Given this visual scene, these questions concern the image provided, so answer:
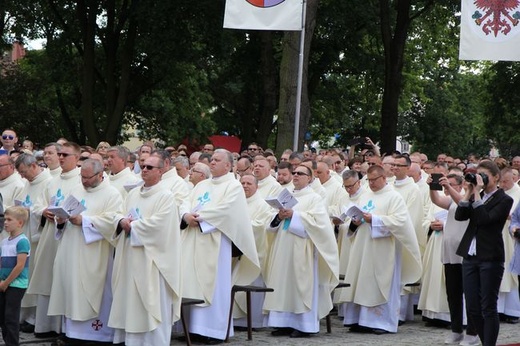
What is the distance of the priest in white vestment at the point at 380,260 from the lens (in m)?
13.6

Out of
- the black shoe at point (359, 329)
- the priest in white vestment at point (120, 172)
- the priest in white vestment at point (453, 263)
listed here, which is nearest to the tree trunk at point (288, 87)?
the black shoe at point (359, 329)

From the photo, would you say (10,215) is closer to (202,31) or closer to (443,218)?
(443,218)

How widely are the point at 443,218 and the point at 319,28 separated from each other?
1944 cm

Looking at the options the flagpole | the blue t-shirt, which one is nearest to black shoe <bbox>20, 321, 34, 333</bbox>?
the blue t-shirt

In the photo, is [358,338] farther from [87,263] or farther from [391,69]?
[391,69]

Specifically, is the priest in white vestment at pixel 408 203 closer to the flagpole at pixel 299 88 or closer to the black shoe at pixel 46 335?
the flagpole at pixel 299 88

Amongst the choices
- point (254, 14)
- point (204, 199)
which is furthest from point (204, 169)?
point (254, 14)

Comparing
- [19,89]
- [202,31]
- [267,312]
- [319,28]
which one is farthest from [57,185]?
[19,89]

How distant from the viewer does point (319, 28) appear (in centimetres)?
3312

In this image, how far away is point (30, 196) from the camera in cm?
1288

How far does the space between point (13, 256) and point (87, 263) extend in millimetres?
1564

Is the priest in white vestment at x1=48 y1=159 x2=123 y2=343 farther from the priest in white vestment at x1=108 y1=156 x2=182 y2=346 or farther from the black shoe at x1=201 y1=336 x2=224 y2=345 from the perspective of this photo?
the black shoe at x1=201 y1=336 x2=224 y2=345

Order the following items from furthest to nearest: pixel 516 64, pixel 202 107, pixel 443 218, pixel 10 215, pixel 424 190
A: 1. pixel 202 107
2. pixel 516 64
3. pixel 424 190
4. pixel 443 218
5. pixel 10 215

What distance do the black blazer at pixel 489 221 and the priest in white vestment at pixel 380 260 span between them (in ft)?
8.28
